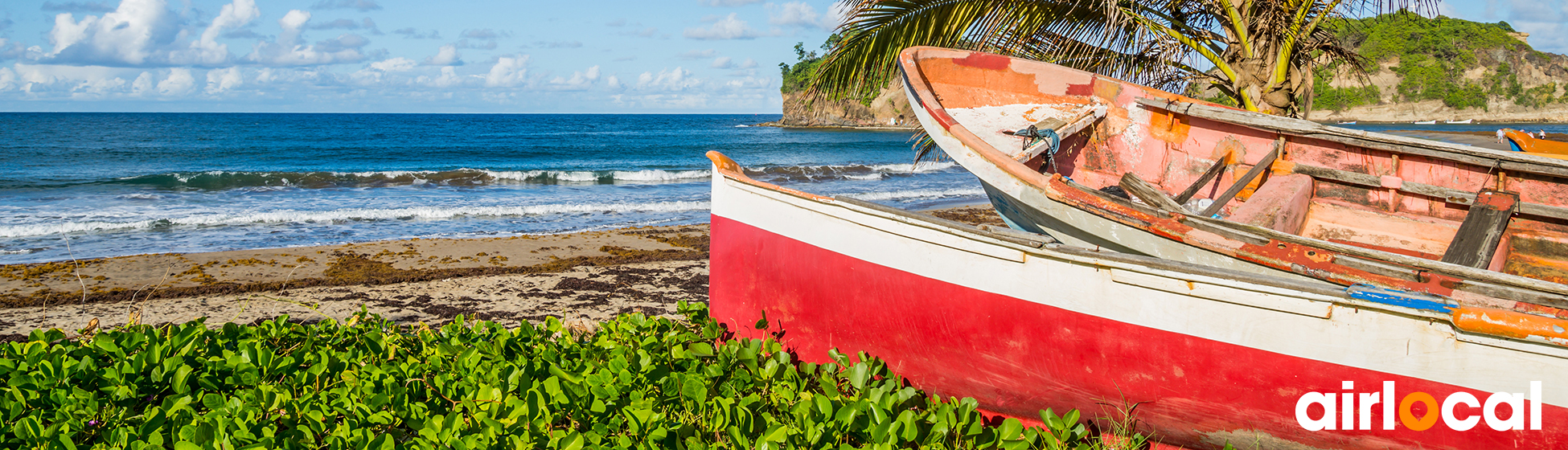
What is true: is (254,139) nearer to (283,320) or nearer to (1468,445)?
(283,320)

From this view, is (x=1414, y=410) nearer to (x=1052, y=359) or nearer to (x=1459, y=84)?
(x=1052, y=359)

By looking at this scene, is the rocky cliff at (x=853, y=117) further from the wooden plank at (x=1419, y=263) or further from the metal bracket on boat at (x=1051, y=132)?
the wooden plank at (x=1419, y=263)

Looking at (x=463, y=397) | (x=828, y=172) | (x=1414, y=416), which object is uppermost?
(x=828, y=172)

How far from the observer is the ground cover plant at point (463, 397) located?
272 cm

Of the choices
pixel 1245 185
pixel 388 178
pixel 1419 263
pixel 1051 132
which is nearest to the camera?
pixel 1419 263

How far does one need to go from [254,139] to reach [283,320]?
46.6 metres

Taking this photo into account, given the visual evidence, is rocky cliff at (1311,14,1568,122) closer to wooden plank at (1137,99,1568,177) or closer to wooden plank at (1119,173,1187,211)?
wooden plank at (1137,99,1568,177)

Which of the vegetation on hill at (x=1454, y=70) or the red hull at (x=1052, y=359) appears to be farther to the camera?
the vegetation on hill at (x=1454, y=70)

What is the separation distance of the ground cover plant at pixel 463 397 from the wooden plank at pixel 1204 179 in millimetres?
2674

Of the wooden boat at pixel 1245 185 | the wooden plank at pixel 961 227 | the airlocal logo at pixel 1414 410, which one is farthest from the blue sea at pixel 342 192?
the airlocal logo at pixel 1414 410

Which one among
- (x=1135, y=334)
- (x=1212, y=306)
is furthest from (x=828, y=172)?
(x=1212, y=306)

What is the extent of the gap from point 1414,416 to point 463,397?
3.34 metres

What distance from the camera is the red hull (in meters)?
2.51

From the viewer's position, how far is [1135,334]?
2756 millimetres
